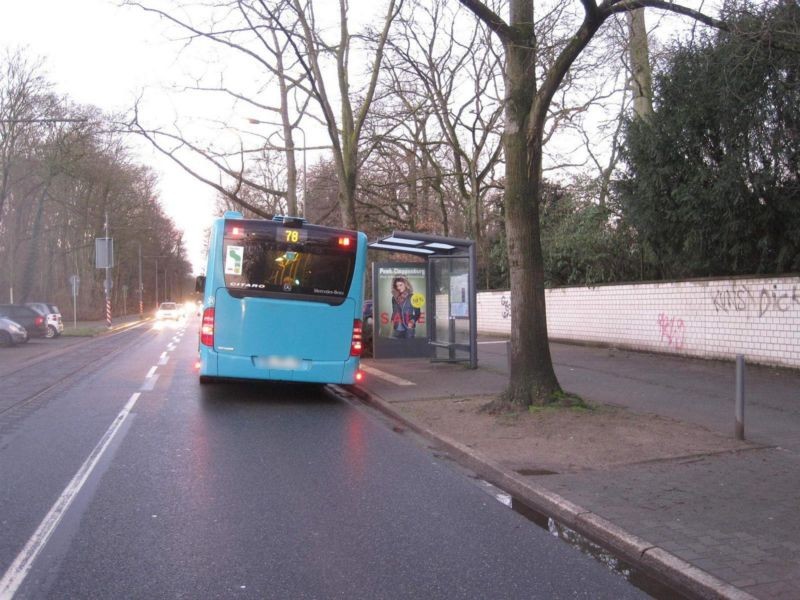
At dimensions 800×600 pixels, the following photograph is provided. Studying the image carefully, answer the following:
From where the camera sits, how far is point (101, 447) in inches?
332

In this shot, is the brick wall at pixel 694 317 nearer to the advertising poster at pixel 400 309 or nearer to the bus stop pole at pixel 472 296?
the bus stop pole at pixel 472 296

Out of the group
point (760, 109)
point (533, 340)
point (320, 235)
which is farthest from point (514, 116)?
point (760, 109)

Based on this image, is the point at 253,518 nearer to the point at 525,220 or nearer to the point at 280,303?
the point at 525,220

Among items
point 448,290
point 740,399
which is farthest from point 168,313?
point 740,399

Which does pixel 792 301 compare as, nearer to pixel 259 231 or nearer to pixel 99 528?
pixel 259 231

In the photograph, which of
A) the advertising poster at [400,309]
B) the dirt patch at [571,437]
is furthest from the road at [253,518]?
the advertising poster at [400,309]

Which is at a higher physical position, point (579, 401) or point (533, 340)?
point (533, 340)

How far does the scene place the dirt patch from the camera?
7.55 m

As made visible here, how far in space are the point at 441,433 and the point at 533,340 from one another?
6.15ft

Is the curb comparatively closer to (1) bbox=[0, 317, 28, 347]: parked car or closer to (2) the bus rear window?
(2) the bus rear window

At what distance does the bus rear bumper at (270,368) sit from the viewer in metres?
11.6

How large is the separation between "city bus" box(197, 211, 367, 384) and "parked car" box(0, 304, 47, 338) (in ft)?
73.0

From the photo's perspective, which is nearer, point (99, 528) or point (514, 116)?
point (99, 528)

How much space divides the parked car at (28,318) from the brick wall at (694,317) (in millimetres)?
21370
